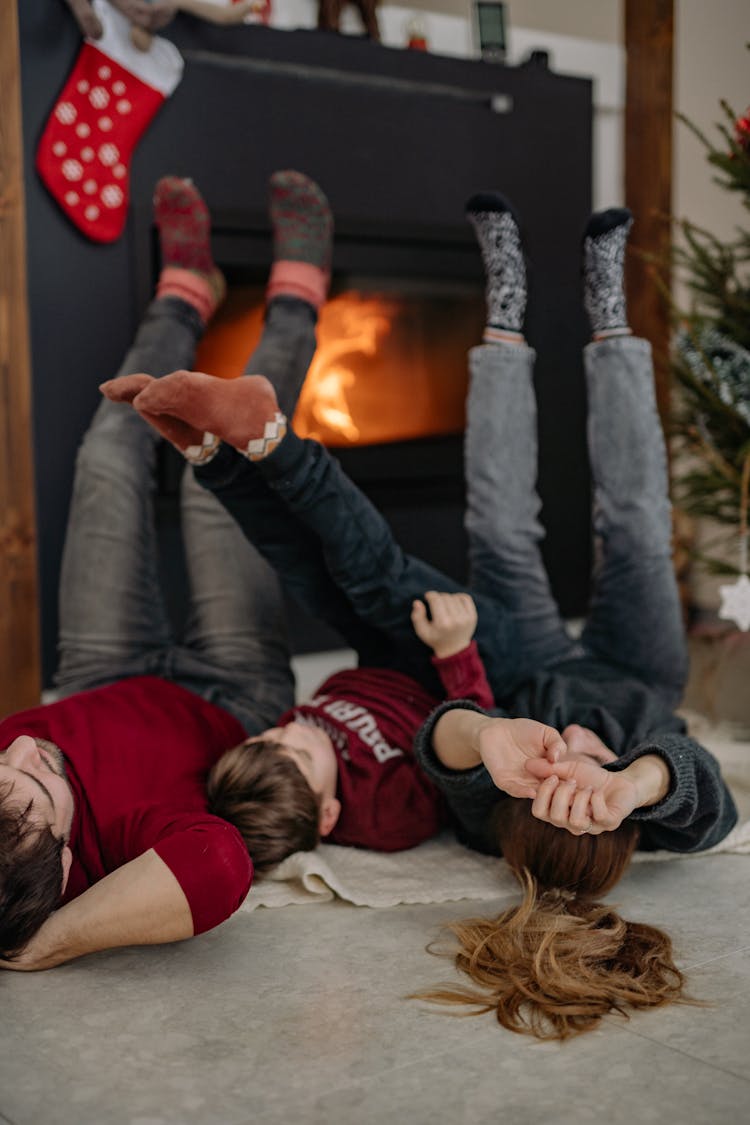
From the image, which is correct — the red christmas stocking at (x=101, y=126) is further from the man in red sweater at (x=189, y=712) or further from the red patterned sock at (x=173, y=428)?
the red patterned sock at (x=173, y=428)

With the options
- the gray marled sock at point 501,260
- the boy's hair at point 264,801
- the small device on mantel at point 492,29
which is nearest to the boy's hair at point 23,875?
the boy's hair at point 264,801

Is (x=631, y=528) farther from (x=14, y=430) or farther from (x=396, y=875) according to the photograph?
(x=14, y=430)

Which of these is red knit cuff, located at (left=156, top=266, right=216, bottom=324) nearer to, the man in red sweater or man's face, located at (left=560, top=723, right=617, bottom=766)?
the man in red sweater

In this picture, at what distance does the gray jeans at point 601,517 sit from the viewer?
184cm

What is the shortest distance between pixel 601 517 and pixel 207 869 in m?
0.94

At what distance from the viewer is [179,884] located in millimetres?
1231

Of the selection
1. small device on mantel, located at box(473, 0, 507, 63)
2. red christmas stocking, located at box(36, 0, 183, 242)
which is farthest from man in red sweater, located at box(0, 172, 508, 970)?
small device on mantel, located at box(473, 0, 507, 63)

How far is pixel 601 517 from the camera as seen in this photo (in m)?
1.91

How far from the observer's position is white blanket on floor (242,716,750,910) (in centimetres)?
149

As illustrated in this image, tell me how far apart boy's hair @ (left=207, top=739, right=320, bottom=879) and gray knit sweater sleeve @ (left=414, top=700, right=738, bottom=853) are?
0.17 metres

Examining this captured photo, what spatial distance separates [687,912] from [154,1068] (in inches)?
26.8

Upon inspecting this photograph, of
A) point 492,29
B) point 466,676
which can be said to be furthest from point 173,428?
point 492,29

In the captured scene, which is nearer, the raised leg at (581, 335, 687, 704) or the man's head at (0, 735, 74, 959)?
the man's head at (0, 735, 74, 959)

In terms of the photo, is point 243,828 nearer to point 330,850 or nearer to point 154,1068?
point 330,850
